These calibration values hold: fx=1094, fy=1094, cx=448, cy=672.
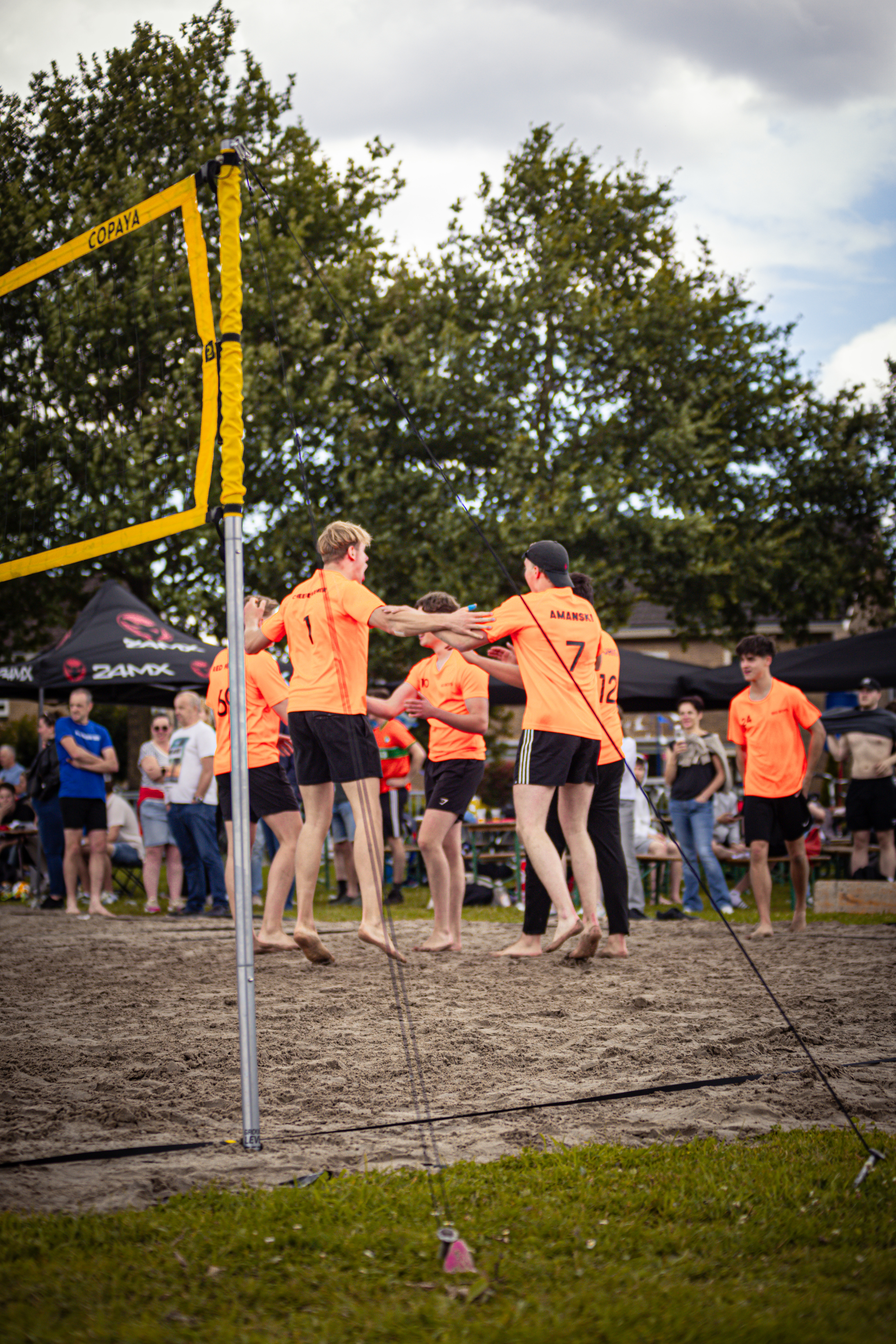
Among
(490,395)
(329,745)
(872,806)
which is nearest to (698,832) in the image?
(872,806)

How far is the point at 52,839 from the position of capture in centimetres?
Result: 1188

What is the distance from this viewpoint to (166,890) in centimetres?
1402

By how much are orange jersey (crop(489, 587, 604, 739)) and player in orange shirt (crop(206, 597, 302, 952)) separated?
1.56 meters

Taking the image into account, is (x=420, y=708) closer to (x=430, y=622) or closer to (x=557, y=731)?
(x=557, y=731)

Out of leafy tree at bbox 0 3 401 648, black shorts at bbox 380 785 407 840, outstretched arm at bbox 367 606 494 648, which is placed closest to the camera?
outstretched arm at bbox 367 606 494 648

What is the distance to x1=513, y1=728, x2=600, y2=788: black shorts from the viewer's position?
6227mm

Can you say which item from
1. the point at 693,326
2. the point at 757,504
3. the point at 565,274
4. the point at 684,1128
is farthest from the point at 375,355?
the point at 684,1128

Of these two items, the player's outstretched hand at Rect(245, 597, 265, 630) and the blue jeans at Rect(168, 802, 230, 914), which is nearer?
the player's outstretched hand at Rect(245, 597, 265, 630)

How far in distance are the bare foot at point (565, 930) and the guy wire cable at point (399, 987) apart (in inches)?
35.7

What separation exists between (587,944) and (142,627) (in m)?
7.96

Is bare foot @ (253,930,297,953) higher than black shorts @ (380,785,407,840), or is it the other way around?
black shorts @ (380,785,407,840)

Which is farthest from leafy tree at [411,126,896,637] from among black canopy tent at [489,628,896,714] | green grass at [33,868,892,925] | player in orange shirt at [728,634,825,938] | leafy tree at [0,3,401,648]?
player in orange shirt at [728,634,825,938]

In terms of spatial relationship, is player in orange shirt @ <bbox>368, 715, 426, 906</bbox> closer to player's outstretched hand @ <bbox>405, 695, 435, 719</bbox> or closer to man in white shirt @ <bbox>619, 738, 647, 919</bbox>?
Answer: man in white shirt @ <bbox>619, 738, 647, 919</bbox>

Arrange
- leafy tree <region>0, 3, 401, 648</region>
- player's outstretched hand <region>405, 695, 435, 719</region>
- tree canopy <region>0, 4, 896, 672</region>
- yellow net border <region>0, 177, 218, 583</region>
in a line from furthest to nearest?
tree canopy <region>0, 4, 896, 672</region>
leafy tree <region>0, 3, 401, 648</region>
player's outstretched hand <region>405, 695, 435, 719</region>
yellow net border <region>0, 177, 218, 583</region>
